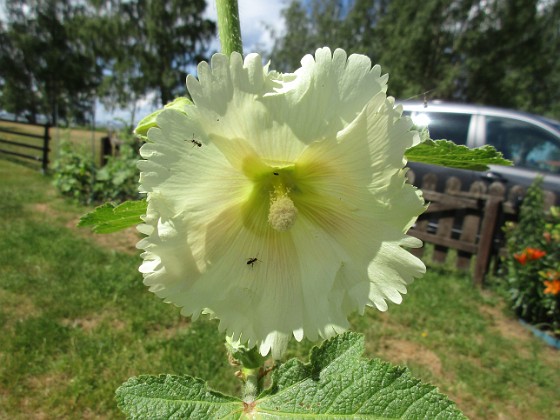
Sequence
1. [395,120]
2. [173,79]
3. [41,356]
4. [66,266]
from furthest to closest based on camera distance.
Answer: [173,79], [66,266], [41,356], [395,120]

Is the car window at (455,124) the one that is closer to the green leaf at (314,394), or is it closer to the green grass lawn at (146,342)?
the green grass lawn at (146,342)

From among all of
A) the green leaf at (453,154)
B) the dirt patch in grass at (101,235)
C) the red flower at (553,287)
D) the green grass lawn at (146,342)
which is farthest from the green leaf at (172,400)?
the dirt patch in grass at (101,235)

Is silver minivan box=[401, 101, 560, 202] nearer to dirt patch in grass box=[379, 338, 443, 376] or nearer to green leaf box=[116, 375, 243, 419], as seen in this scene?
dirt patch in grass box=[379, 338, 443, 376]

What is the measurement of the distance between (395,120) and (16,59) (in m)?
43.3

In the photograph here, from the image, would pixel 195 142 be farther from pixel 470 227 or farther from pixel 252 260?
pixel 470 227

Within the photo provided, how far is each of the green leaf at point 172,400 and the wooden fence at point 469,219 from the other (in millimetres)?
5574

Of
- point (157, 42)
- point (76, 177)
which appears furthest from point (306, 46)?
point (76, 177)

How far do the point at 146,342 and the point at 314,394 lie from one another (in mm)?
3634

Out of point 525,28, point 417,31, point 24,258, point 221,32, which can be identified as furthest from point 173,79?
point 221,32

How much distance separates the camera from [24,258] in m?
5.57

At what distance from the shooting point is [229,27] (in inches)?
27.2

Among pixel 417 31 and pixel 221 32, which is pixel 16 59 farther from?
pixel 221 32

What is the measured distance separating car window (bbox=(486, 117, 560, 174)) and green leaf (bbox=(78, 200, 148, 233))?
18.1 feet

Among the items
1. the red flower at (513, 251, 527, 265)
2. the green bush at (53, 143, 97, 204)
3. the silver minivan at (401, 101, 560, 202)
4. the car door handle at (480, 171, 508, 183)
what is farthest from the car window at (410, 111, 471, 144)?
the green bush at (53, 143, 97, 204)
